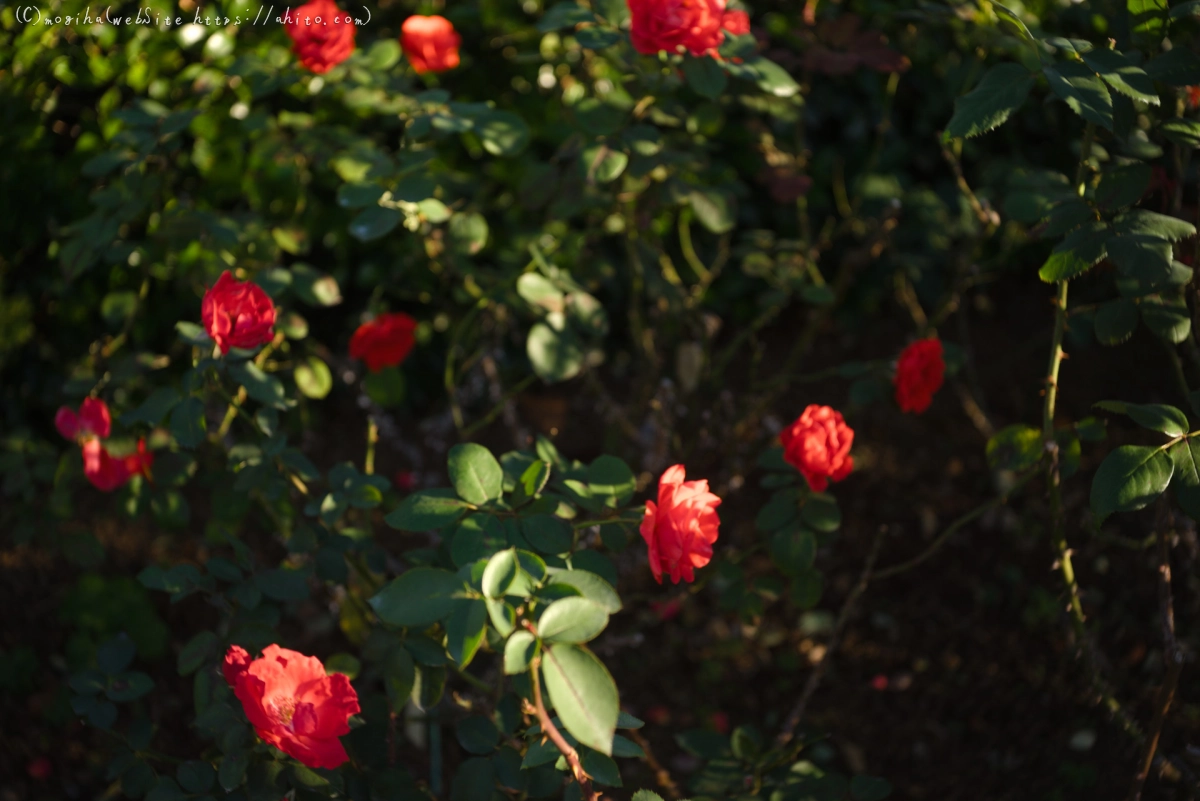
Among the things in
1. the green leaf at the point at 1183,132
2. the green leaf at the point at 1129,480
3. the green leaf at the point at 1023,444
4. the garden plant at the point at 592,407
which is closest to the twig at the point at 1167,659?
the garden plant at the point at 592,407

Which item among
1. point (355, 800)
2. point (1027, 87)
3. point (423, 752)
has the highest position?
point (1027, 87)

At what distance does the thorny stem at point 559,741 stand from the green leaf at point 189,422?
0.68m

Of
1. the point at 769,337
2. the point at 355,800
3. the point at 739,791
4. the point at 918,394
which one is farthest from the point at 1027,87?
the point at 769,337

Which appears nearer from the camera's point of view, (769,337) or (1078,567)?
(1078,567)

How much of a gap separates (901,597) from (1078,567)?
0.43 m

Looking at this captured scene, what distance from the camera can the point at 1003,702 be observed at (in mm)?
1946

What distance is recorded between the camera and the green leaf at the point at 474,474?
3.59 ft

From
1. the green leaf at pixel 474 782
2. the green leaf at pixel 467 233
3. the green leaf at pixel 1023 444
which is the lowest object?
the green leaf at pixel 474 782

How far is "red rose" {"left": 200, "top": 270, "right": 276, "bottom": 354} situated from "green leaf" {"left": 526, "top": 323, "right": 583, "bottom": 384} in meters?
0.51

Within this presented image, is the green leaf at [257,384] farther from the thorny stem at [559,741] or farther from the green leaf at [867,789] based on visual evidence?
the green leaf at [867,789]

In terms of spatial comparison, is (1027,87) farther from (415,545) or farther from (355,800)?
(415,545)

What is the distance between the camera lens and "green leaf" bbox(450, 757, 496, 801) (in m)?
1.17

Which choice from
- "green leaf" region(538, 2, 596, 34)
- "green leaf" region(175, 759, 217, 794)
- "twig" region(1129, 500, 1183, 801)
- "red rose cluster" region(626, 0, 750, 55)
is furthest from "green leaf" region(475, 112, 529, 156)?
"twig" region(1129, 500, 1183, 801)

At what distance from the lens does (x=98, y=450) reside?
1.57 metres
